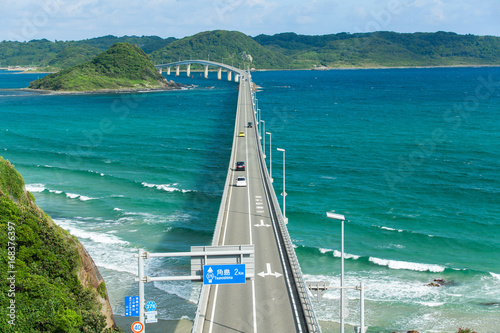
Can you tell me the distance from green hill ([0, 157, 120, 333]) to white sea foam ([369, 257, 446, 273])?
22.3 metres

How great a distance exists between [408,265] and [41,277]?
2798 cm

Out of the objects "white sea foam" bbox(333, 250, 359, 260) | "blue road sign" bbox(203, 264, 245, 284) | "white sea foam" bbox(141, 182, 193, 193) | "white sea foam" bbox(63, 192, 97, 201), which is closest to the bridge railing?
"blue road sign" bbox(203, 264, 245, 284)

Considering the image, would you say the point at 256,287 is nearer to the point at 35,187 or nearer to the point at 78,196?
the point at 78,196

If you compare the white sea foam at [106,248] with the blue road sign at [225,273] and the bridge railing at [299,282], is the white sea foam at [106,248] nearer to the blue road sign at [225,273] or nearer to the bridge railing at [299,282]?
the bridge railing at [299,282]

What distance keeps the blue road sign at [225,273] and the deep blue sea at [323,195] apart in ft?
44.5

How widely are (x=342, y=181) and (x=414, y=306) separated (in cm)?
3158

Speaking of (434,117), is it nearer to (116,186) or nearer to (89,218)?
(116,186)

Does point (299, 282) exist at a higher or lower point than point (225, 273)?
lower

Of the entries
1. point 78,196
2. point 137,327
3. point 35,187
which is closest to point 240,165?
point 78,196

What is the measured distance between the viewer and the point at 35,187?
6419cm

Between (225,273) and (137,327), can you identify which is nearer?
(137,327)

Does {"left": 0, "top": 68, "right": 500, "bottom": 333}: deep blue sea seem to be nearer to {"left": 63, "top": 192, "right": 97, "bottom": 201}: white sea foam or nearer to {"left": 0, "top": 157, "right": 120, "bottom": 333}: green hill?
{"left": 63, "top": 192, "right": 97, "bottom": 201}: white sea foam

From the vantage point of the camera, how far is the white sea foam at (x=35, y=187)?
206 feet

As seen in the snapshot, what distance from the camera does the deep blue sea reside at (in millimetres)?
37438
